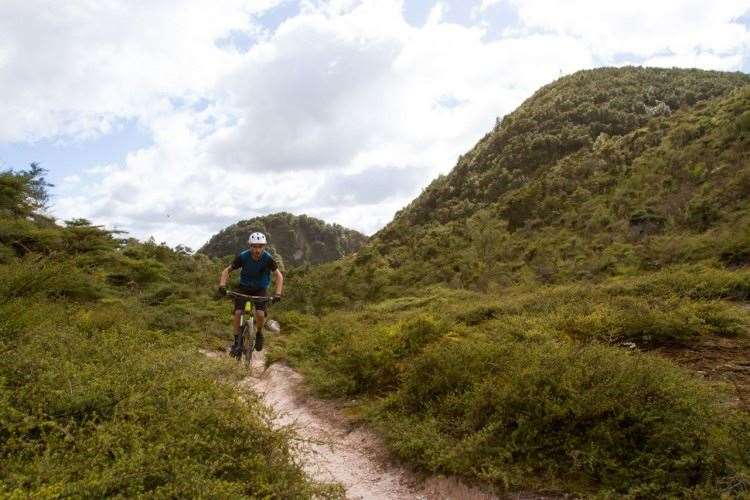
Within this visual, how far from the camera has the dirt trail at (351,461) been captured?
4.50m

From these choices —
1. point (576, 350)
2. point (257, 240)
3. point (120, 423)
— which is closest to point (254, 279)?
point (257, 240)

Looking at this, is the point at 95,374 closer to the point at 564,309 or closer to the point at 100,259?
the point at 564,309

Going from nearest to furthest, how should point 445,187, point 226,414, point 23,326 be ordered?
point 226,414 → point 23,326 → point 445,187

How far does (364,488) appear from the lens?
473 cm

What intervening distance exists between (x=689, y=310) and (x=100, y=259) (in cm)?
1466

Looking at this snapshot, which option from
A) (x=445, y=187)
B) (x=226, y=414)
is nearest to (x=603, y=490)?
(x=226, y=414)

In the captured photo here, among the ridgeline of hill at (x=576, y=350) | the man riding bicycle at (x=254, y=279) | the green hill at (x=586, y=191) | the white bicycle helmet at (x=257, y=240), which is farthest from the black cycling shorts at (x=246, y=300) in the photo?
the green hill at (x=586, y=191)

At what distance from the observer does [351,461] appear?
5340 mm

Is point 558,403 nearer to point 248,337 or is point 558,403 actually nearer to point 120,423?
point 120,423

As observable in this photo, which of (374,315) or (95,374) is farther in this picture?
(374,315)

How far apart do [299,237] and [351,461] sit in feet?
253

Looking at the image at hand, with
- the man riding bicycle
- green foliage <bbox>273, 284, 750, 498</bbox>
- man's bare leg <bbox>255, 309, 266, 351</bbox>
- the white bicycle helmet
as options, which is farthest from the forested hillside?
the white bicycle helmet

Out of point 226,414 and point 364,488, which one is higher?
point 226,414

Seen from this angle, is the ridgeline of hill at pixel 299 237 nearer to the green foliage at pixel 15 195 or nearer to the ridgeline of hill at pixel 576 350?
the ridgeline of hill at pixel 576 350
